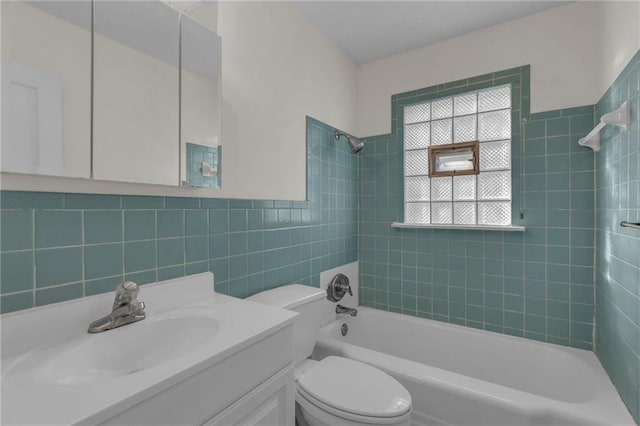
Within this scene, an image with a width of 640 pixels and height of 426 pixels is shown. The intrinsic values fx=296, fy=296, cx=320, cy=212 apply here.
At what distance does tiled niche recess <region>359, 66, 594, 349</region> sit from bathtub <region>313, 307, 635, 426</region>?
127mm

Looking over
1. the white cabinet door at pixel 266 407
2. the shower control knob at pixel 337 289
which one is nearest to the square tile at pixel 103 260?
the white cabinet door at pixel 266 407

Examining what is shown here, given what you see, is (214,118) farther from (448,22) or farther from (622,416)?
(622,416)

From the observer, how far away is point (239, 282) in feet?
4.85

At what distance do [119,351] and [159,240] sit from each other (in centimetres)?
40

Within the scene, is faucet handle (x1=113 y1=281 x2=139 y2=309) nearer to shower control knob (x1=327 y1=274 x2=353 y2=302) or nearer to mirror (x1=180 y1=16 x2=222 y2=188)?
mirror (x1=180 y1=16 x2=222 y2=188)

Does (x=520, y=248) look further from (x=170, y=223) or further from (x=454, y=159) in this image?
(x=170, y=223)

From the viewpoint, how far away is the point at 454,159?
2.15 metres

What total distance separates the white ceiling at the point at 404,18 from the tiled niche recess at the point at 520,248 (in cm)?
35

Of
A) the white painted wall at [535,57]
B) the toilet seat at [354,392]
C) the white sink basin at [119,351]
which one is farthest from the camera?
the white painted wall at [535,57]

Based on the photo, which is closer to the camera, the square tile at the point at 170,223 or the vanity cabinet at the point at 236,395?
the vanity cabinet at the point at 236,395

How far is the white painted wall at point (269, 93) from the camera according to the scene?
1436 millimetres

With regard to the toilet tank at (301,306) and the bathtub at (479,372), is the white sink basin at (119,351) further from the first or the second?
the bathtub at (479,372)

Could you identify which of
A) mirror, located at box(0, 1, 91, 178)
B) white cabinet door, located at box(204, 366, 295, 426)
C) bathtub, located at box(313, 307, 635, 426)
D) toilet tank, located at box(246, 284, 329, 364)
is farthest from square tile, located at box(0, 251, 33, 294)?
bathtub, located at box(313, 307, 635, 426)

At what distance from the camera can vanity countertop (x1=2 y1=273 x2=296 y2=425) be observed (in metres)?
A: 0.57
